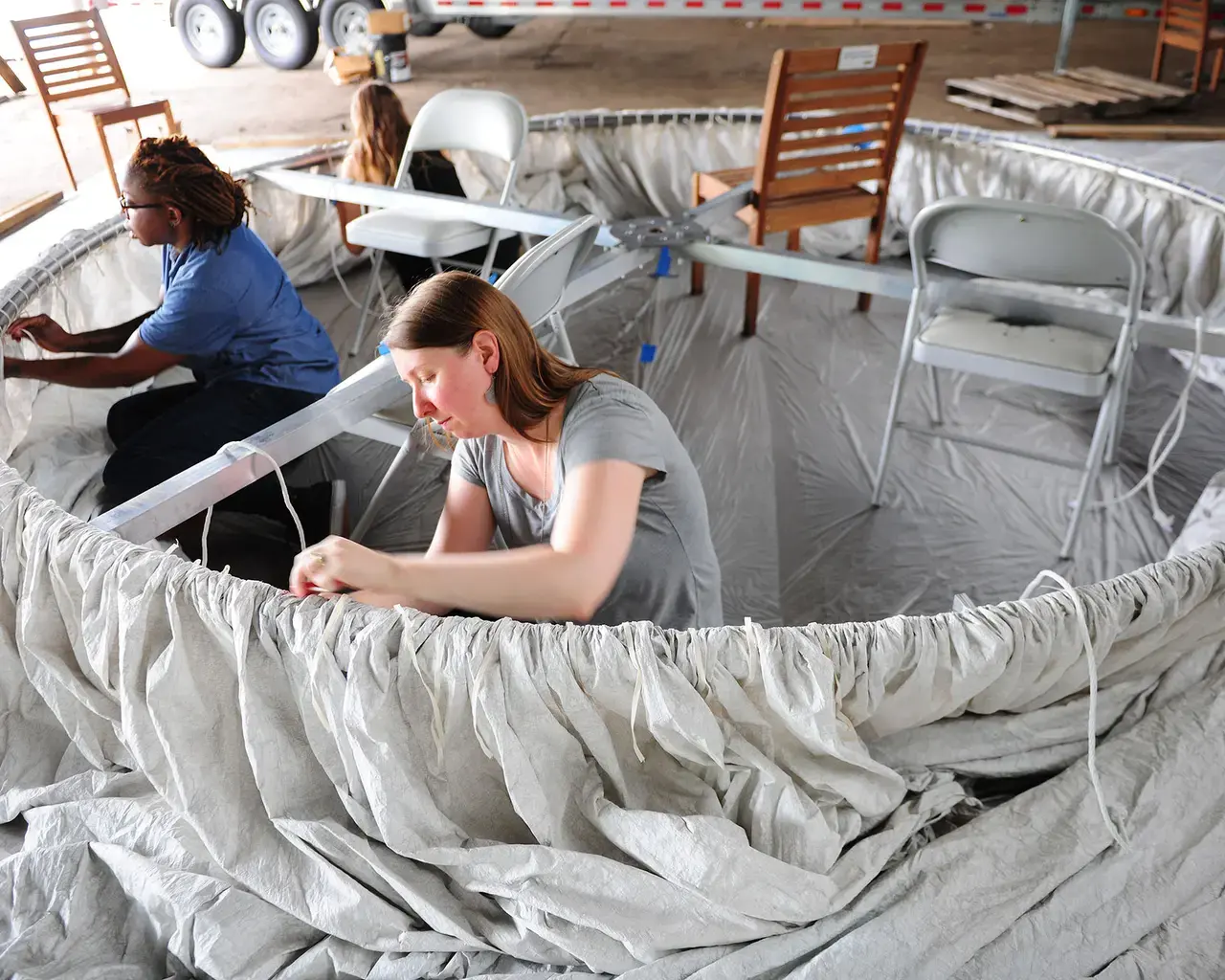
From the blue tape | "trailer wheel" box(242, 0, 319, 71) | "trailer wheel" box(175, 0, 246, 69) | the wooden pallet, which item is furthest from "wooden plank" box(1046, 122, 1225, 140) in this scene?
"trailer wheel" box(175, 0, 246, 69)

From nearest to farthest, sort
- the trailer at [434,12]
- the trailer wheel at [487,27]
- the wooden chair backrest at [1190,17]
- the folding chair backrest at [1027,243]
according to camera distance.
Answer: the folding chair backrest at [1027,243] → the wooden chair backrest at [1190,17] → the trailer at [434,12] → the trailer wheel at [487,27]

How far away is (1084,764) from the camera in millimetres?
1209

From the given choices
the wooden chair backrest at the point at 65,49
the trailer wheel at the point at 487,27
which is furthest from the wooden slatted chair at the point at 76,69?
the trailer wheel at the point at 487,27

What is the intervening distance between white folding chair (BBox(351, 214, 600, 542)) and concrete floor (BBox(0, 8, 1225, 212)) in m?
3.13

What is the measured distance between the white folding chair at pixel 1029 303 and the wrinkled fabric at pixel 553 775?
84 centimetres

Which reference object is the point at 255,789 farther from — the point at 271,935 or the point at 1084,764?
the point at 1084,764

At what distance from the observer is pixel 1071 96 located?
15.5 feet

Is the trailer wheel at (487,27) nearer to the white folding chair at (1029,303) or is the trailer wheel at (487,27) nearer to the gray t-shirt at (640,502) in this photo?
the white folding chair at (1029,303)

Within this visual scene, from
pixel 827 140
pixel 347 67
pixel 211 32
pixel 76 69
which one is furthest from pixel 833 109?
pixel 211 32

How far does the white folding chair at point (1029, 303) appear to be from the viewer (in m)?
1.96

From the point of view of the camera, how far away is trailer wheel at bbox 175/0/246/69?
20.6ft

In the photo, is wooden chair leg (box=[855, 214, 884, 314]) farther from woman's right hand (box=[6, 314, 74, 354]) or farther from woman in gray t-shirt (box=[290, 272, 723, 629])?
woman's right hand (box=[6, 314, 74, 354])

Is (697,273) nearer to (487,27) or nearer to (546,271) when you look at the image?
(546,271)

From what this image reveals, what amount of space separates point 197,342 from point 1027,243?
1751mm
